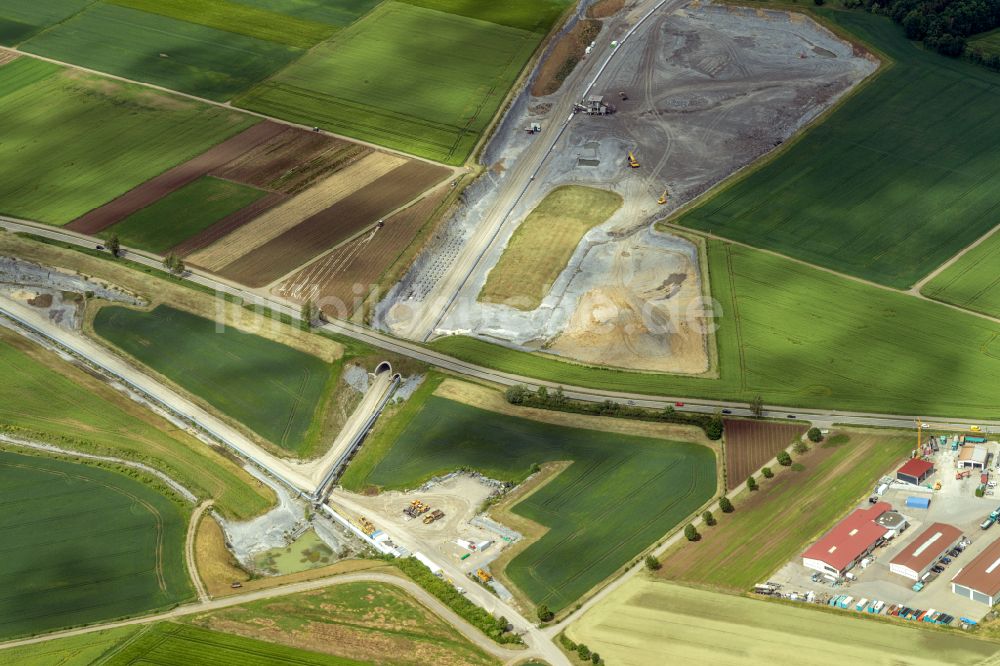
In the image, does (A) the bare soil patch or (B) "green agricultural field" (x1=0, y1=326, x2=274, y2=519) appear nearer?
(B) "green agricultural field" (x1=0, y1=326, x2=274, y2=519)

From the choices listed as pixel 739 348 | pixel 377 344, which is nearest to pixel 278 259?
pixel 377 344

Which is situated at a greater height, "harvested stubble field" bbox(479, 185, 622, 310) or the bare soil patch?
"harvested stubble field" bbox(479, 185, 622, 310)

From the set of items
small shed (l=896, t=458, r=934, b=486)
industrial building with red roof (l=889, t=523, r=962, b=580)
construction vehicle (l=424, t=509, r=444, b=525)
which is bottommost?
industrial building with red roof (l=889, t=523, r=962, b=580)

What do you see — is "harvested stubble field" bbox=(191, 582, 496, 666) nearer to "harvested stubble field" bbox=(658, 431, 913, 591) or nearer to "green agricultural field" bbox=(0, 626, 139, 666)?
"green agricultural field" bbox=(0, 626, 139, 666)

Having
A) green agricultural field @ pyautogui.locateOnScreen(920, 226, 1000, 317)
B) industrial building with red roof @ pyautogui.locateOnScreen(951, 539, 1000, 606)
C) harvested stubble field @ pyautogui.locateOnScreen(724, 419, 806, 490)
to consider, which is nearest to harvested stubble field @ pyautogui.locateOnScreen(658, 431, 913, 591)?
harvested stubble field @ pyautogui.locateOnScreen(724, 419, 806, 490)

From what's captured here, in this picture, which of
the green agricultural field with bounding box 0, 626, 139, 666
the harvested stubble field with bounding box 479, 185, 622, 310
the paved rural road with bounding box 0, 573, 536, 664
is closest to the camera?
the green agricultural field with bounding box 0, 626, 139, 666

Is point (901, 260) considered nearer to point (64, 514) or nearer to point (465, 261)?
point (465, 261)
